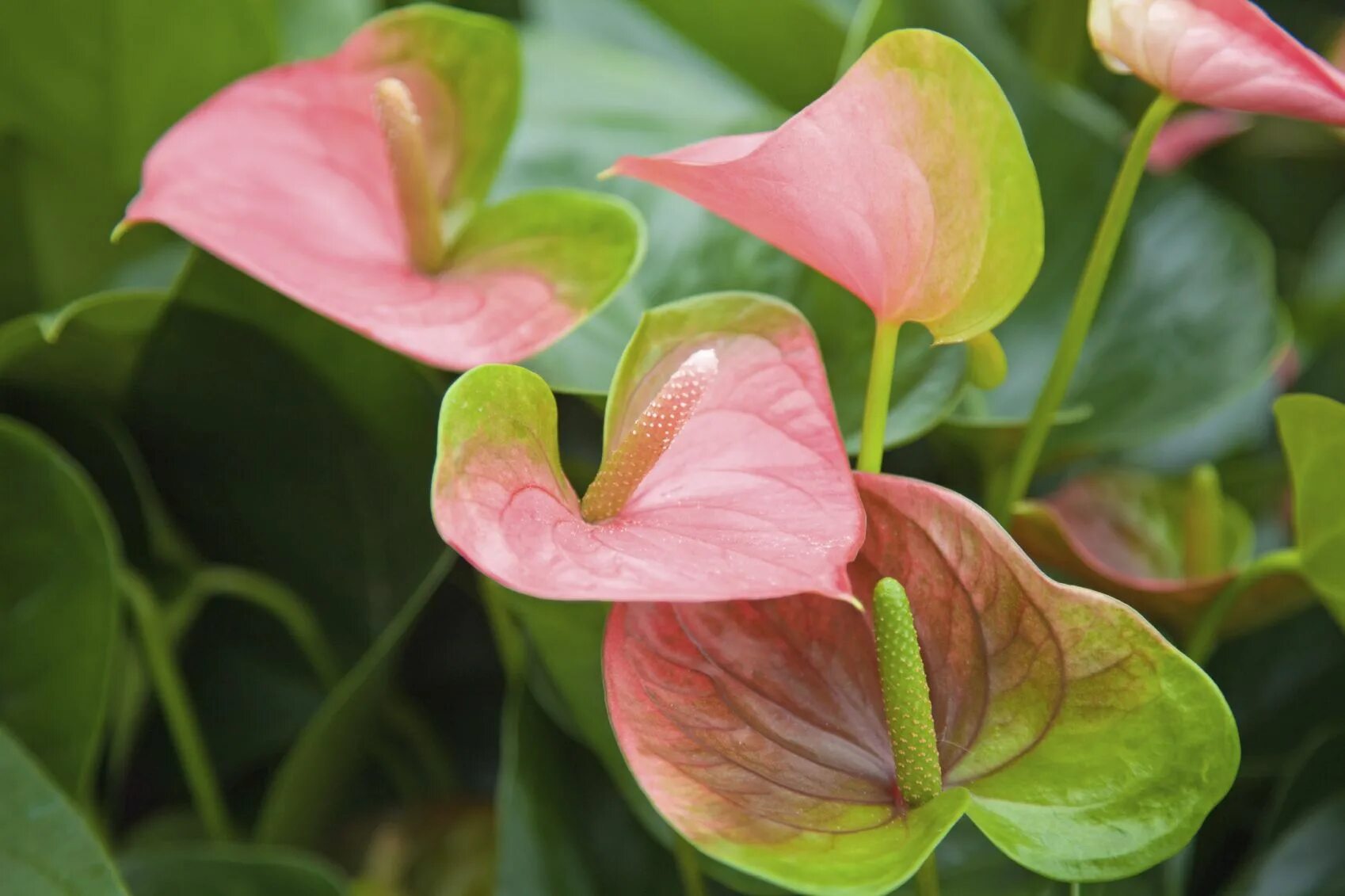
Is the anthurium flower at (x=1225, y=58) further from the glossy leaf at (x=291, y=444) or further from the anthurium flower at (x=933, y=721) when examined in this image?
the glossy leaf at (x=291, y=444)

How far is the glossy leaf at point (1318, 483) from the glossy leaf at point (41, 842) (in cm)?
38

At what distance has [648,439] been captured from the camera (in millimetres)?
333

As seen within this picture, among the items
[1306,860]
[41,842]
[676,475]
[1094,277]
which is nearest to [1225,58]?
[1094,277]

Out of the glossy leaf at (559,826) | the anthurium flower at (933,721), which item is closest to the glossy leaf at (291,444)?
the glossy leaf at (559,826)

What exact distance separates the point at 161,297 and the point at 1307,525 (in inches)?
16.3

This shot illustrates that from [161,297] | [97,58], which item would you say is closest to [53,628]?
[161,297]

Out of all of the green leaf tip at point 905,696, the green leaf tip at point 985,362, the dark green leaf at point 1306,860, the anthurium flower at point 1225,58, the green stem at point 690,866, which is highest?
the anthurium flower at point 1225,58

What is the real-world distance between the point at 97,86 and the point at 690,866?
1.29 ft

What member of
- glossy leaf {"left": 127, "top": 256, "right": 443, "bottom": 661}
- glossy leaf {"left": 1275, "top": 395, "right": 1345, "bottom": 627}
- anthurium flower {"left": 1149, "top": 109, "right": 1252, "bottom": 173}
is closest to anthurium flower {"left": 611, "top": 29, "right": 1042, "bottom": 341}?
glossy leaf {"left": 1275, "top": 395, "right": 1345, "bottom": 627}

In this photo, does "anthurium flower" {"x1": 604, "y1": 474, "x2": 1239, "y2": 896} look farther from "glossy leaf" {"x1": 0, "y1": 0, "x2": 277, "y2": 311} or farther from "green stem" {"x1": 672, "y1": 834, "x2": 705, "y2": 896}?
"glossy leaf" {"x1": 0, "y1": 0, "x2": 277, "y2": 311}

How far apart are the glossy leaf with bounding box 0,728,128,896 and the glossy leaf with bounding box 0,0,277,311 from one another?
0.27m

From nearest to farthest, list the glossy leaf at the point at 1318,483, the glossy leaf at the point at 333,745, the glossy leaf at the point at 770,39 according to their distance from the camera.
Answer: the glossy leaf at the point at 1318,483 < the glossy leaf at the point at 333,745 < the glossy leaf at the point at 770,39

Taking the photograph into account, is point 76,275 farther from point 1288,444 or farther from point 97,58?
point 1288,444

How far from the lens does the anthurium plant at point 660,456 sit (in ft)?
1.06
